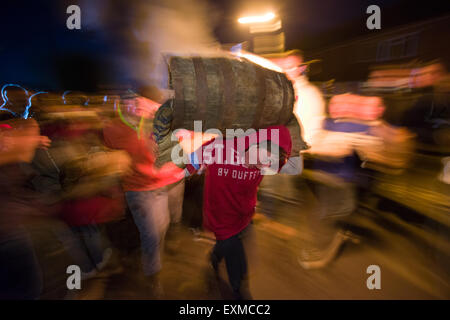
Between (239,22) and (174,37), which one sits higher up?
(239,22)

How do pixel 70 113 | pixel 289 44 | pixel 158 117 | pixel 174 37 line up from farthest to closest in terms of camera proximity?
1. pixel 289 44
2. pixel 174 37
3. pixel 70 113
4. pixel 158 117

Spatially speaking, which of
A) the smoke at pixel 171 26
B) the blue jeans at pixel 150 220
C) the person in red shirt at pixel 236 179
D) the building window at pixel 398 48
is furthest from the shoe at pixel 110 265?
the building window at pixel 398 48

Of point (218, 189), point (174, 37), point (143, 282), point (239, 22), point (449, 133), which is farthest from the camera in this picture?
point (239, 22)

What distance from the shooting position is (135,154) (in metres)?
2.08

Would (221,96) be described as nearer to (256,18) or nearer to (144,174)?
(144,174)

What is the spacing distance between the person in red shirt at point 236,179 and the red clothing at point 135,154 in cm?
41

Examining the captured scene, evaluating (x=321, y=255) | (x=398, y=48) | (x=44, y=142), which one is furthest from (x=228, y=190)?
(x=398, y=48)

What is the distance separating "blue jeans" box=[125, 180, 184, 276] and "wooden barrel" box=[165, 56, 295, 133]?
1166 mm

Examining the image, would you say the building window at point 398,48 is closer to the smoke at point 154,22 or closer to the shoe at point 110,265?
the smoke at point 154,22

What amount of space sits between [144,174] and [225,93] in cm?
124
